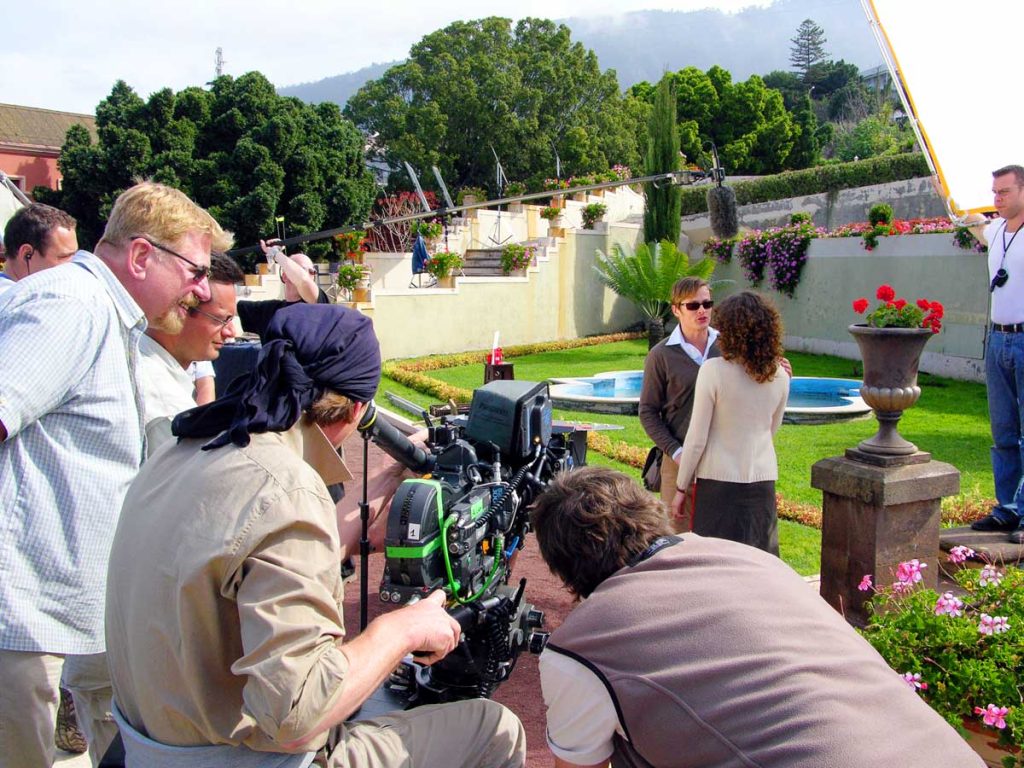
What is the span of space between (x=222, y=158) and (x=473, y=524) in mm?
20829

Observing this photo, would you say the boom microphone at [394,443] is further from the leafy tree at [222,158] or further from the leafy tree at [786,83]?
the leafy tree at [786,83]

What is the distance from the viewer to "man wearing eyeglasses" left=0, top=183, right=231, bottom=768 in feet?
6.88

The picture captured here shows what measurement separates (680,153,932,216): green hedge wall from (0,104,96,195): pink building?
19.4 metres

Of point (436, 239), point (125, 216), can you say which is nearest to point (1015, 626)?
point (125, 216)

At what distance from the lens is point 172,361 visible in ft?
9.15

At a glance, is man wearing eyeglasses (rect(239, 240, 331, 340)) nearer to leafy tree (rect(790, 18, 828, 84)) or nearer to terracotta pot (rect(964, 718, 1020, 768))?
terracotta pot (rect(964, 718, 1020, 768))

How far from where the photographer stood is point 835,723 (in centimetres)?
151

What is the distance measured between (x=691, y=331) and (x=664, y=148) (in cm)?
1677

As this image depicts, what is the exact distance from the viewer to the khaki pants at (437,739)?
189cm

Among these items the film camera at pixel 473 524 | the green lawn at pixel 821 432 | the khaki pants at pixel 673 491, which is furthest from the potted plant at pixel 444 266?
the film camera at pixel 473 524

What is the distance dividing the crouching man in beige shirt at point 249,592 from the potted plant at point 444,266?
1565 cm

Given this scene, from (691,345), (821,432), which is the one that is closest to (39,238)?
(691,345)

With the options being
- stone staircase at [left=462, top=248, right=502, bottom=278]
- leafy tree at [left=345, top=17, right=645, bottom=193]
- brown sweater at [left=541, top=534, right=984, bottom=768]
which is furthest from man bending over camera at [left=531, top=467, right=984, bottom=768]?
leafy tree at [left=345, top=17, right=645, bottom=193]

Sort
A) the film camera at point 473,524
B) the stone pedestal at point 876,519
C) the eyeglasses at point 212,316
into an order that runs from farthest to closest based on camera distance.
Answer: the stone pedestal at point 876,519
the eyeglasses at point 212,316
the film camera at point 473,524
